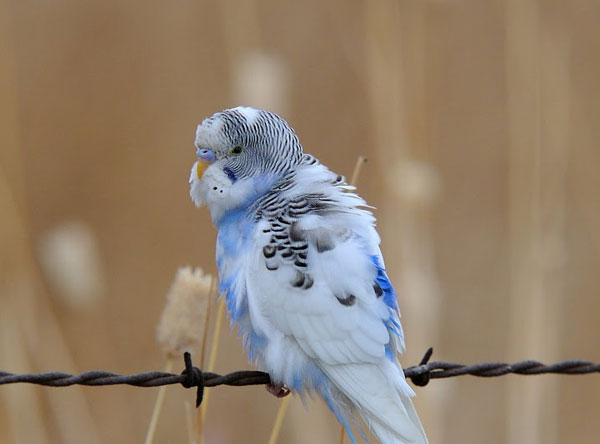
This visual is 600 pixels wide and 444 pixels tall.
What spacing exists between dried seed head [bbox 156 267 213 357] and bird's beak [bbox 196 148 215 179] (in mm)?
273

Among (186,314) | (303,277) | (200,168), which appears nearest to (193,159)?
(200,168)

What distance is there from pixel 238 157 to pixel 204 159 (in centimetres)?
9

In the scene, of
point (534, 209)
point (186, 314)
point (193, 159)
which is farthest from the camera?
point (193, 159)

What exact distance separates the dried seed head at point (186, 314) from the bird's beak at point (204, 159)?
273 millimetres

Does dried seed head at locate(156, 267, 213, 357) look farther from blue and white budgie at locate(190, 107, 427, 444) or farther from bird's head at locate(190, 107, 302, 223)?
bird's head at locate(190, 107, 302, 223)

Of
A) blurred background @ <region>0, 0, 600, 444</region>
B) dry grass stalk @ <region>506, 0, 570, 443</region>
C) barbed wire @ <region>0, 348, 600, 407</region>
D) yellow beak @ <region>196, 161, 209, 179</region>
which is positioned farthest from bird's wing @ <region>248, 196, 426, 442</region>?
blurred background @ <region>0, 0, 600, 444</region>

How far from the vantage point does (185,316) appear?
2.31 m

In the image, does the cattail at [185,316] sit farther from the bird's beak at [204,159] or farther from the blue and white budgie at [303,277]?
the bird's beak at [204,159]

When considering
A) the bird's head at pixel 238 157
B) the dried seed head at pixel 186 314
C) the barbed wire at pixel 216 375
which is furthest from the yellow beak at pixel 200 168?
the barbed wire at pixel 216 375

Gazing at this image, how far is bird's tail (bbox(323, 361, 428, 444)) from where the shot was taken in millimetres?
2096

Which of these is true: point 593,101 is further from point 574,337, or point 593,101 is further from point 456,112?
point 574,337

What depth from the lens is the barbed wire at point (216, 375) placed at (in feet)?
6.69

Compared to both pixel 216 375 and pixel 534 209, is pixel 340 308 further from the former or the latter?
pixel 534 209

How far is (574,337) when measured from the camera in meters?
6.58
